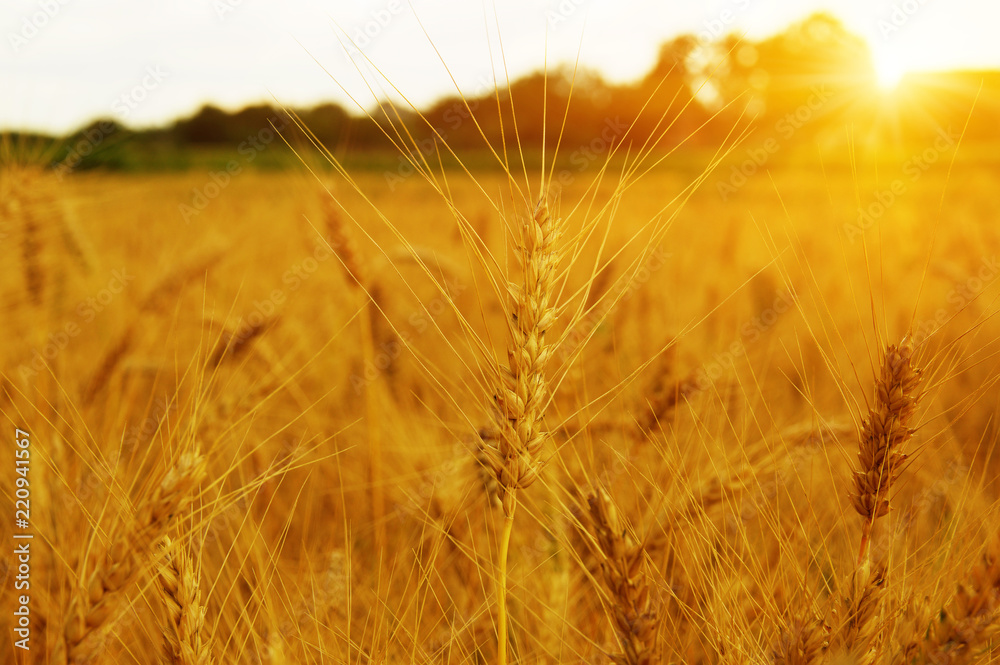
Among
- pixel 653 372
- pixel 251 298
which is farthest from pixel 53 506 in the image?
pixel 251 298

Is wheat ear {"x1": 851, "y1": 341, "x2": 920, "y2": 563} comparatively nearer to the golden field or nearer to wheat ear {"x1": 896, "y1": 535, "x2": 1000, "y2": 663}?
the golden field

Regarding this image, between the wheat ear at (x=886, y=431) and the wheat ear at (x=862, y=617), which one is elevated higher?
the wheat ear at (x=886, y=431)

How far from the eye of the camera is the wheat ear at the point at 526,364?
3.17 ft

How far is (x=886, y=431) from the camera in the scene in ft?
3.34

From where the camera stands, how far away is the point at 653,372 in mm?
2232

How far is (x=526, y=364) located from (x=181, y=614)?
73 cm

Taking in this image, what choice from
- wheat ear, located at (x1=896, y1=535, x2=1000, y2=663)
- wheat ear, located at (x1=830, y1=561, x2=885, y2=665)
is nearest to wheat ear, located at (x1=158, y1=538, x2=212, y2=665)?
wheat ear, located at (x1=830, y1=561, x2=885, y2=665)

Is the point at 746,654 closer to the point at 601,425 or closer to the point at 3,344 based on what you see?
the point at 601,425

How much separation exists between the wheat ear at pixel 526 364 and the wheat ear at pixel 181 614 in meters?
0.53

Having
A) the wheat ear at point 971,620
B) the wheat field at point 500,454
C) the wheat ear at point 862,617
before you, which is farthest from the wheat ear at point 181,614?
the wheat ear at point 971,620

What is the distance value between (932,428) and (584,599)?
1873 mm

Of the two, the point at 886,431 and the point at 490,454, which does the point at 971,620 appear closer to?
the point at 886,431

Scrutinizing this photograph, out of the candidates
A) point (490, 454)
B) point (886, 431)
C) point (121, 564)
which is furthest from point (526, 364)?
point (121, 564)

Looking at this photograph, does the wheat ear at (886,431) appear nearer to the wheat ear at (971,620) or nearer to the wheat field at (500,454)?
the wheat field at (500,454)
